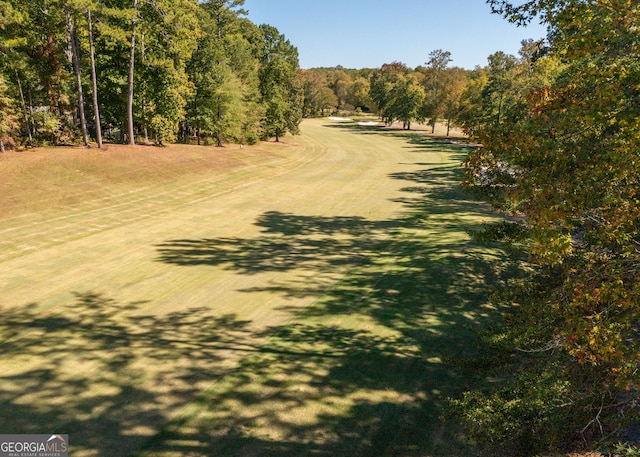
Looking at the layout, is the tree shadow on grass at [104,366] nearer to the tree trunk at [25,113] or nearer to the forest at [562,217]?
the forest at [562,217]

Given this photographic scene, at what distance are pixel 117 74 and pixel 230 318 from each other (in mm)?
33642

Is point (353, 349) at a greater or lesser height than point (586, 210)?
lesser

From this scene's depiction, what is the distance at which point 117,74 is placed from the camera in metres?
36.4

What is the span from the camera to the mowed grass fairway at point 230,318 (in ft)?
25.6

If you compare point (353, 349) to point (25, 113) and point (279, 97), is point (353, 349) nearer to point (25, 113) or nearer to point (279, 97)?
point (25, 113)

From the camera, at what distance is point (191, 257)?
17109 millimetres

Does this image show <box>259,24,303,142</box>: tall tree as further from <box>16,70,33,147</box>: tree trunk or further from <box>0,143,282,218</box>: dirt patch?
<box>16,70,33,147</box>: tree trunk

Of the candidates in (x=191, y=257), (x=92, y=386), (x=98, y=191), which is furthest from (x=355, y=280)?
(x=98, y=191)

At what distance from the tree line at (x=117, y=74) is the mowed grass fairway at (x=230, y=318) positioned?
7369mm

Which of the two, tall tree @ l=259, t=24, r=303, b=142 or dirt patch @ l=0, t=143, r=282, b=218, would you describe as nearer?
dirt patch @ l=0, t=143, r=282, b=218

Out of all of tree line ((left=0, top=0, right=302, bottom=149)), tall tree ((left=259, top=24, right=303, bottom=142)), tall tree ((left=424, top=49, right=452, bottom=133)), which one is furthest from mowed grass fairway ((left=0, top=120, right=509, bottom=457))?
tall tree ((left=424, top=49, right=452, bottom=133))

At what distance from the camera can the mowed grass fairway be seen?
25.6ft

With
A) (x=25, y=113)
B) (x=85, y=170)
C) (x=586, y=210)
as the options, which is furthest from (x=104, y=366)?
(x=25, y=113)

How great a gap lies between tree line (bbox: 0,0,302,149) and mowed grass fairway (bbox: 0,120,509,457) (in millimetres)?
7369
